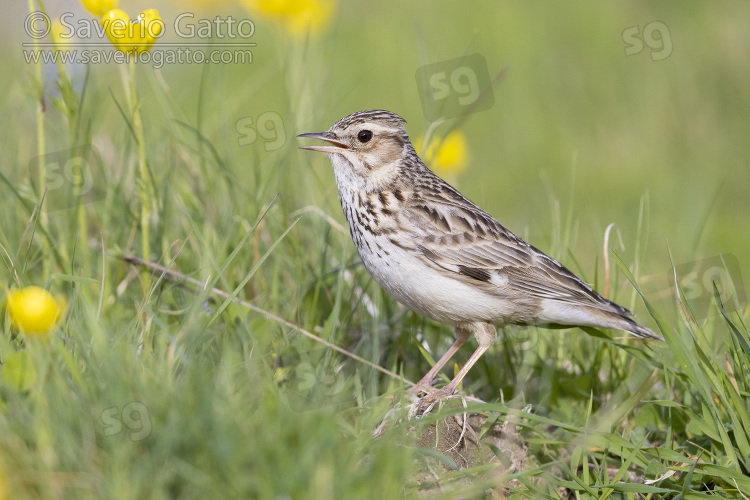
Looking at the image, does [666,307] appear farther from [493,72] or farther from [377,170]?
[493,72]

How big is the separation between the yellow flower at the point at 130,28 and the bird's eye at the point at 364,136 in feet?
4.98

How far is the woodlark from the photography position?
5203 mm

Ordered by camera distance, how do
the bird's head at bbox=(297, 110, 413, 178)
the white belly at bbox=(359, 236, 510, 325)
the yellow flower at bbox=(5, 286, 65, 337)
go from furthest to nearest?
the bird's head at bbox=(297, 110, 413, 178) < the white belly at bbox=(359, 236, 510, 325) < the yellow flower at bbox=(5, 286, 65, 337)

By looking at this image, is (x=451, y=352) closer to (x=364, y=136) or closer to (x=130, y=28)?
(x=364, y=136)

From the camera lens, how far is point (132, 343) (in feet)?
13.8

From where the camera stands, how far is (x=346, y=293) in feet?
19.8

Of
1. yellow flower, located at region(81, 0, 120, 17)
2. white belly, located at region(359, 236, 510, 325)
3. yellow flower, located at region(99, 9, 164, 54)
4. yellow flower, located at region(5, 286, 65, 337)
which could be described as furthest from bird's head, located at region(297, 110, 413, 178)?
yellow flower, located at region(5, 286, 65, 337)

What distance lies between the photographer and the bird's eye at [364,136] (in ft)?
19.0

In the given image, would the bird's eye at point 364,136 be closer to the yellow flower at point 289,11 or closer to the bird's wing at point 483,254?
the bird's wing at point 483,254

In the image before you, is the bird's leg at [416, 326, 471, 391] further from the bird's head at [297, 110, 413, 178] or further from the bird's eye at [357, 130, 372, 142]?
the bird's eye at [357, 130, 372, 142]

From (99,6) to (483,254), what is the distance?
8.90 feet

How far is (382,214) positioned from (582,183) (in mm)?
5386

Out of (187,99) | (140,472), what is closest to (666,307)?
(140,472)

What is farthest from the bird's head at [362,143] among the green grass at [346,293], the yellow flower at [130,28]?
the yellow flower at [130,28]
